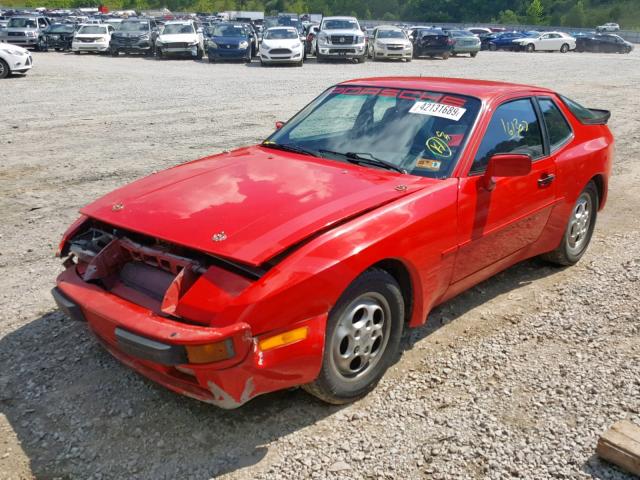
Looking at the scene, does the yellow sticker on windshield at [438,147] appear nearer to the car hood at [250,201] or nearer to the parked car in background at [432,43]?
the car hood at [250,201]

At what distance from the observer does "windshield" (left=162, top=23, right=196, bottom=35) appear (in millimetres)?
25731

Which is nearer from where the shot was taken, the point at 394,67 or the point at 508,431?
the point at 508,431

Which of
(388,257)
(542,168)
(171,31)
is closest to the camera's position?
(388,257)

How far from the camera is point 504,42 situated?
42.4 m

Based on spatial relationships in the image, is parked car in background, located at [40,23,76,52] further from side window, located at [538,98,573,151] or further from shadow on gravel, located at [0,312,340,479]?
shadow on gravel, located at [0,312,340,479]

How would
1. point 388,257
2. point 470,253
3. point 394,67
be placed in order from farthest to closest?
point 394,67, point 470,253, point 388,257

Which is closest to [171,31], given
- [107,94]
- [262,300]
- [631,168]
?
[107,94]

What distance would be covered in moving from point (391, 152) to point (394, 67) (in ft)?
66.5

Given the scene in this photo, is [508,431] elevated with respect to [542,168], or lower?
lower

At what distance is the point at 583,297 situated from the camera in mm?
4434

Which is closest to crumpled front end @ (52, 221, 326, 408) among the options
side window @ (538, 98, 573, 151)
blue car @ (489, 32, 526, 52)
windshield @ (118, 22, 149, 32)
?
side window @ (538, 98, 573, 151)

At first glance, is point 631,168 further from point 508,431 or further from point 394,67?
point 394,67

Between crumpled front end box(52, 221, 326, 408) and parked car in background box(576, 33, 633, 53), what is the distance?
45.3 m

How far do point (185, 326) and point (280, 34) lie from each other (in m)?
22.3
